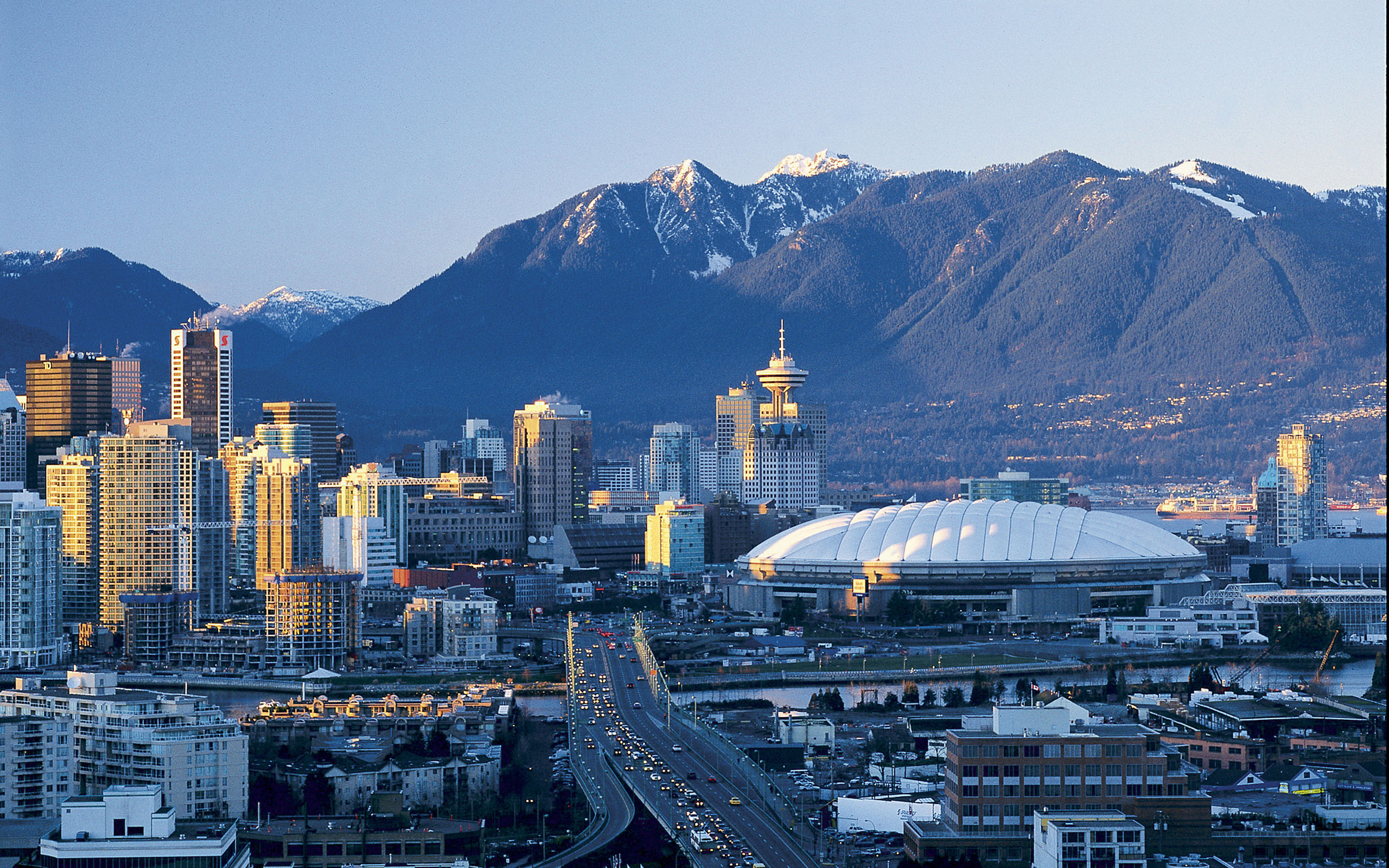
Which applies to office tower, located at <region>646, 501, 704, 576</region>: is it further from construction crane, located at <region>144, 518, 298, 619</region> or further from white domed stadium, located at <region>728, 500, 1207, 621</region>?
construction crane, located at <region>144, 518, 298, 619</region>

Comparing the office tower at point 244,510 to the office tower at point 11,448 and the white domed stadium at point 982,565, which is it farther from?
the white domed stadium at point 982,565

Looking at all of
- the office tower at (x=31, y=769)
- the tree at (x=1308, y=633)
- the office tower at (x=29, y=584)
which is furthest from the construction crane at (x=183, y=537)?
the office tower at (x=31, y=769)

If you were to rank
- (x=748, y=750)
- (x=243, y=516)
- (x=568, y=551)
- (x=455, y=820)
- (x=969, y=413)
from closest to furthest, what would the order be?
(x=455, y=820)
(x=748, y=750)
(x=243, y=516)
(x=568, y=551)
(x=969, y=413)

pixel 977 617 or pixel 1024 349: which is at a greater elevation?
pixel 1024 349

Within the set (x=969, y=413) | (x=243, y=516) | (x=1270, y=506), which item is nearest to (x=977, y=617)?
(x=243, y=516)

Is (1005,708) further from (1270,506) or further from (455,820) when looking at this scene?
(1270,506)

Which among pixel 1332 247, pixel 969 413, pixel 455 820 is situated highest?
pixel 1332 247

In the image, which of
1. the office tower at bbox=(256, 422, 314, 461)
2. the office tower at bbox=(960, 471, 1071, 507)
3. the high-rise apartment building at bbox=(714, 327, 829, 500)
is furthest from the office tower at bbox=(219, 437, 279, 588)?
the office tower at bbox=(960, 471, 1071, 507)
